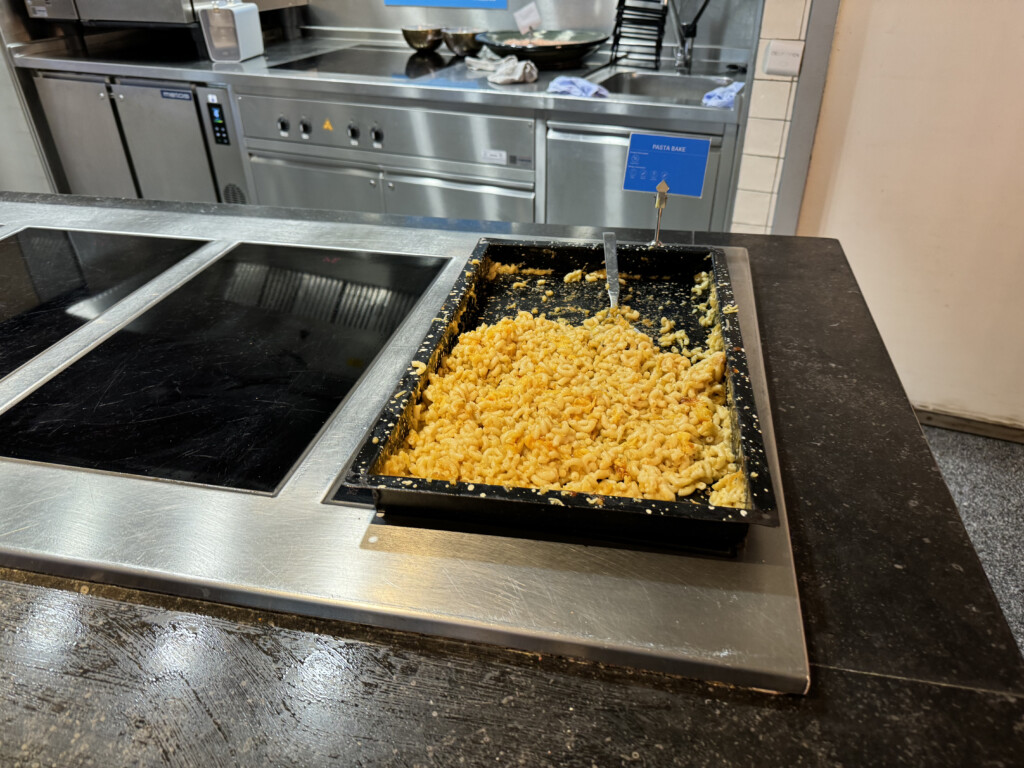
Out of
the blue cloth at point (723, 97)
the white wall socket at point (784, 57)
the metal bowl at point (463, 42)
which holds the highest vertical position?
the white wall socket at point (784, 57)

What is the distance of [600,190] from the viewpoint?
236 cm

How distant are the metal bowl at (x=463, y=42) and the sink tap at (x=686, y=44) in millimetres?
801

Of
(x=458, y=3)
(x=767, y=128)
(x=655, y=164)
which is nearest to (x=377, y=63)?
(x=458, y=3)

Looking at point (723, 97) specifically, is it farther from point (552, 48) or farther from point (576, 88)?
point (552, 48)

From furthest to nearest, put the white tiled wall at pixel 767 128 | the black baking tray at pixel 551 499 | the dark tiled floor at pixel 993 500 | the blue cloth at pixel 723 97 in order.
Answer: the blue cloth at pixel 723 97, the white tiled wall at pixel 767 128, the dark tiled floor at pixel 993 500, the black baking tray at pixel 551 499

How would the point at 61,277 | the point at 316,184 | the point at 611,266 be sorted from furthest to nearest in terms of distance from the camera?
1. the point at 316,184
2. the point at 61,277
3. the point at 611,266

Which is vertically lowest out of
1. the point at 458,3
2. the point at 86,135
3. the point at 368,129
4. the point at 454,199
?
the point at 454,199

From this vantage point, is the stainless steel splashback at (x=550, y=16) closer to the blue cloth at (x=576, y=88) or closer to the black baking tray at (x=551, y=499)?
the blue cloth at (x=576, y=88)

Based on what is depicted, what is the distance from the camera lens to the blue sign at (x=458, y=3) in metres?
2.88

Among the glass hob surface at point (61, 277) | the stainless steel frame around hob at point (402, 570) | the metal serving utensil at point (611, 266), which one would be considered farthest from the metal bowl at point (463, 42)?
the stainless steel frame around hob at point (402, 570)

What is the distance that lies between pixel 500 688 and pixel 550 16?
2.89m

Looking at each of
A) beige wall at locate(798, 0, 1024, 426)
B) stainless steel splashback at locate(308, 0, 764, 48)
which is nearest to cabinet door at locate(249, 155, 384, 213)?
stainless steel splashback at locate(308, 0, 764, 48)

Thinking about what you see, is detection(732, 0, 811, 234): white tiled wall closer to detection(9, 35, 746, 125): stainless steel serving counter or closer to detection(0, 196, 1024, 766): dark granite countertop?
detection(9, 35, 746, 125): stainless steel serving counter

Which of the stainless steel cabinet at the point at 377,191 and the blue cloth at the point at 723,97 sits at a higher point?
the blue cloth at the point at 723,97
